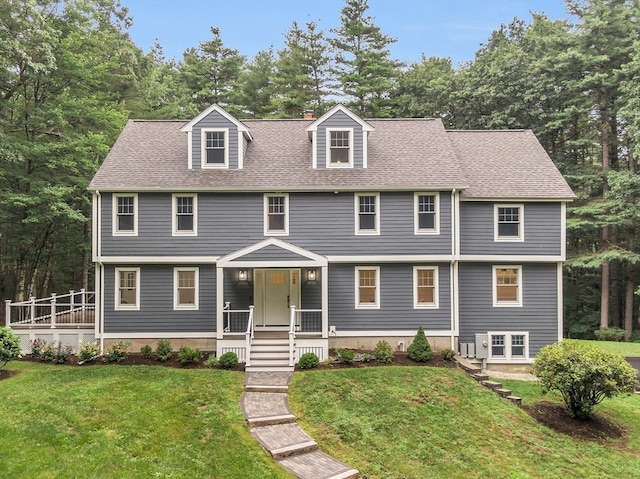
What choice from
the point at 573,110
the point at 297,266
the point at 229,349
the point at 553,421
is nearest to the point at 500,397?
the point at 553,421

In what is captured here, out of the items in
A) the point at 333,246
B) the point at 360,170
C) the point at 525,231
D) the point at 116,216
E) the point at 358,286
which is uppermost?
the point at 360,170

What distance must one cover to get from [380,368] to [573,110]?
22850 mm

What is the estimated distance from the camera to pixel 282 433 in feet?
29.0

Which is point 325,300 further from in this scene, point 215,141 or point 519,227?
point 519,227

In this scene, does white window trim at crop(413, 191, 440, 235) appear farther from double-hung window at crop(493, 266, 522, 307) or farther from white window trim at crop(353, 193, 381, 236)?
double-hung window at crop(493, 266, 522, 307)

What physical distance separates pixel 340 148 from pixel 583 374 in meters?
10.5

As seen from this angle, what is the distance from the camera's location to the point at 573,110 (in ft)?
83.7

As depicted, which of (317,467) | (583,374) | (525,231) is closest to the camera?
(317,467)

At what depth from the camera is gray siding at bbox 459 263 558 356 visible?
591 inches

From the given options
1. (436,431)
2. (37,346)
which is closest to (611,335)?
(436,431)

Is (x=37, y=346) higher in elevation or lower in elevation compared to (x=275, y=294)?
lower

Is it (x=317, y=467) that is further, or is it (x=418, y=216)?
(x=418, y=216)

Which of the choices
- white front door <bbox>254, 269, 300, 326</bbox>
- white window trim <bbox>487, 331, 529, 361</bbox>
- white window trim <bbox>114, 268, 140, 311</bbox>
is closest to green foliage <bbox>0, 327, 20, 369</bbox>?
white window trim <bbox>114, 268, 140, 311</bbox>

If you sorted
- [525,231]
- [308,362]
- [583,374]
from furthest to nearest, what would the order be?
1. [525,231]
2. [308,362]
3. [583,374]
